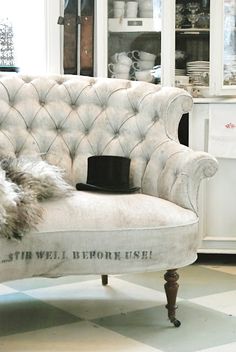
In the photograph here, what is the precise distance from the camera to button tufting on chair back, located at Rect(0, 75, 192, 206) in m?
2.94

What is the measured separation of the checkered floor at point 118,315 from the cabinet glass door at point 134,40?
1.18 meters

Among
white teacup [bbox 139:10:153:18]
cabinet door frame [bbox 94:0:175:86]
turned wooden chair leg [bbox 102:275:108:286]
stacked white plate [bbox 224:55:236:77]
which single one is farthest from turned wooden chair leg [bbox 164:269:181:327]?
white teacup [bbox 139:10:153:18]

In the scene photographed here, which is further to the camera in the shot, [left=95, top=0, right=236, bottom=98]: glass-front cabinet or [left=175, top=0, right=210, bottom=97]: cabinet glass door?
[left=175, top=0, right=210, bottom=97]: cabinet glass door

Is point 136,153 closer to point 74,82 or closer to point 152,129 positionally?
point 152,129

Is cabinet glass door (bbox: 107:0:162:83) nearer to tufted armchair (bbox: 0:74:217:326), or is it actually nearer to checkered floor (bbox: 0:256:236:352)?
tufted armchair (bbox: 0:74:217:326)

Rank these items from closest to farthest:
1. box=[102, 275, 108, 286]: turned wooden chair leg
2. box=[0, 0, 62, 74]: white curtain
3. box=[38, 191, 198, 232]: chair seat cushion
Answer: box=[38, 191, 198, 232]: chair seat cushion, box=[102, 275, 108, 286]: turned wooden chair leg, box=[0, 0, 62, 74]: white curtain

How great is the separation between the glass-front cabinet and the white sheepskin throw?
4.11 feet

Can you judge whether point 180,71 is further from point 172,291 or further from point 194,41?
point 172,291

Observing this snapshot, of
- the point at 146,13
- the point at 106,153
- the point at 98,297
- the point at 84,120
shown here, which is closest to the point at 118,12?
the point at 146,13

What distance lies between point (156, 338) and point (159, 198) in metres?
0.56

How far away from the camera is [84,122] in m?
3.04

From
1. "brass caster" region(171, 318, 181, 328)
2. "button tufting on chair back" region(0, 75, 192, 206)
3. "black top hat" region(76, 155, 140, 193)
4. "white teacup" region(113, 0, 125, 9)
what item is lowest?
"brass caster" region(171, 318, 181, 328)

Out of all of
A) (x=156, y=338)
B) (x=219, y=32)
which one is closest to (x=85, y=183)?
(x=156, y=338)

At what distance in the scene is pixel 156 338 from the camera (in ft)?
8.26
